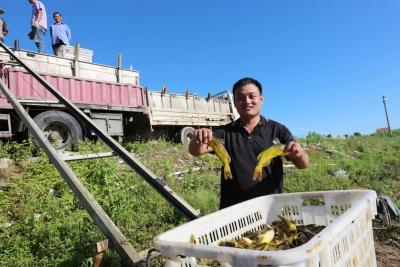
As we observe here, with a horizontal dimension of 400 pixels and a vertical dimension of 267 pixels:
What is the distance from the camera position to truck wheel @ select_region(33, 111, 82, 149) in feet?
28.7

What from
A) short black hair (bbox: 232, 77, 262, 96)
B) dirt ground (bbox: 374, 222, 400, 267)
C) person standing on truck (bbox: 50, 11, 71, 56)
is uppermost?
person standing on truck (bbox: 50, 11, 71, 56)

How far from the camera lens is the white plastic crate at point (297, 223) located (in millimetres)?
1139

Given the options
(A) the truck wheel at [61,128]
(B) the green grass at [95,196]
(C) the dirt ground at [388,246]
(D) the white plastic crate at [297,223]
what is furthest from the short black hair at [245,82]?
(A) the truck wheel at [61,128]

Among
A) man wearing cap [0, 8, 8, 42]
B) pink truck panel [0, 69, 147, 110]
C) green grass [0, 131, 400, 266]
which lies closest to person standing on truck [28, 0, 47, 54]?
pink truck panel [0, 69, 147, 110]

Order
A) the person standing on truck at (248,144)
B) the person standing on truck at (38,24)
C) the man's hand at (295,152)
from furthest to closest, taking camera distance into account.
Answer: the person standing on truck at (38,24)
the person standing on truck at (248,144)
the man's hand at (295,152)

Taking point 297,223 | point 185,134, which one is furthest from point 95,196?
point 185,134

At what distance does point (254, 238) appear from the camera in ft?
6.46

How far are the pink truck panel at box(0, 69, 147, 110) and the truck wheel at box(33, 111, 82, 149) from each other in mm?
535

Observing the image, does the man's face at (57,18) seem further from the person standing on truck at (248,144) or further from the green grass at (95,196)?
the person standing on truck at (248,144)

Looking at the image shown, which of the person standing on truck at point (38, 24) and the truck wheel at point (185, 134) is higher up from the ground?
the person standing on truck at point (38, 24)

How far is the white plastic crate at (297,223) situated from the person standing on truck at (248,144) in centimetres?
19

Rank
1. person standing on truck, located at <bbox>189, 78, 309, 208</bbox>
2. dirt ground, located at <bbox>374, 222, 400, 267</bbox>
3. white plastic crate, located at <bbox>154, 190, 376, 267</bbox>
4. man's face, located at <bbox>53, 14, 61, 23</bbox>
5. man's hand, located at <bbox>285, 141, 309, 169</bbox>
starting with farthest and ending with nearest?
man's face, located at <bbox>53, 14, 61, 23</bbox> < dirt ground, located at <bbox>374, 222, 400, 267</bbox> < person standing on truck, located at <bbox>189, 78, 309, 208</bbox> < man's hand, located at <bbox>285, 141, 309, 169</bbox> < white plastic crate, located at <bbox>154, 190, 376, 267</bbox>

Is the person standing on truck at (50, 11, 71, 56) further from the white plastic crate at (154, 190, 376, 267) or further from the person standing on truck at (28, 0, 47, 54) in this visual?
the white plastic crate at (154, 190, 376, 267)

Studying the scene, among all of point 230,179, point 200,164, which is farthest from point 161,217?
point 200,164
